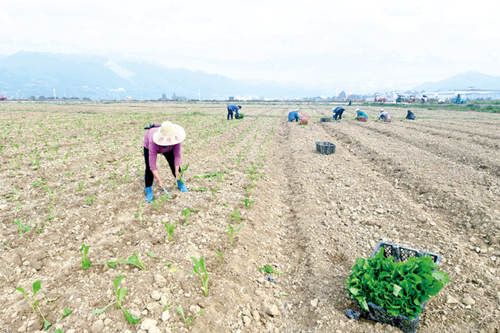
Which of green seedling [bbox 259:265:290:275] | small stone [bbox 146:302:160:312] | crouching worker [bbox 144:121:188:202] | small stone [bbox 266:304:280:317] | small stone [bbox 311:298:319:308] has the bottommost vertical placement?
small stone [bbox 266:304:280:317]

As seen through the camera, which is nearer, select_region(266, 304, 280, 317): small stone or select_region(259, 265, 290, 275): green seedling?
select_region(266, 304, 280, 317): small stone

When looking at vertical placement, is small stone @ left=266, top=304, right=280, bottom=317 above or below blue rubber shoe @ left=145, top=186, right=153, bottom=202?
below

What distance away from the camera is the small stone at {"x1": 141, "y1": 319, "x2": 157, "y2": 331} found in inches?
93.2

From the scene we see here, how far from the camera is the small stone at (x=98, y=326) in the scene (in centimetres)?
236

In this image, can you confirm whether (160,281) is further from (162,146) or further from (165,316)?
(162,146)

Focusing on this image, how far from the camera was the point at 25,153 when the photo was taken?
8.41m

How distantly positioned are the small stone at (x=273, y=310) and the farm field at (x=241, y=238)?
0.6 inches

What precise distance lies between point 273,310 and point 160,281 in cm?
126

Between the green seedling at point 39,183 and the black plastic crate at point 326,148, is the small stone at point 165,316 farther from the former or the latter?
the black plastic crate at point 326,148

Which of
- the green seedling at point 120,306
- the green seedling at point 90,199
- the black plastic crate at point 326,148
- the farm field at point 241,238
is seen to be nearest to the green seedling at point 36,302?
the farm field at point 241,238

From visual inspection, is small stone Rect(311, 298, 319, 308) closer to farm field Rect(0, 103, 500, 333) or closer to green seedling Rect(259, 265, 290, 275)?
farm field Rect(0, 103, 500, 333)

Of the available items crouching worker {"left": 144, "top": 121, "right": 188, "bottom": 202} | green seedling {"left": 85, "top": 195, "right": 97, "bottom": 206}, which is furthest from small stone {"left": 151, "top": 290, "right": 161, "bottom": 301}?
Result: green seedling {"left": 85, "top": 195, "right": 97, "bottom": 206}

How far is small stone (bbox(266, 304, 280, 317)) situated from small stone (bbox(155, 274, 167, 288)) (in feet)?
3.76

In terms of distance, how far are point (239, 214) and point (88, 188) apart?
342 centimetres
